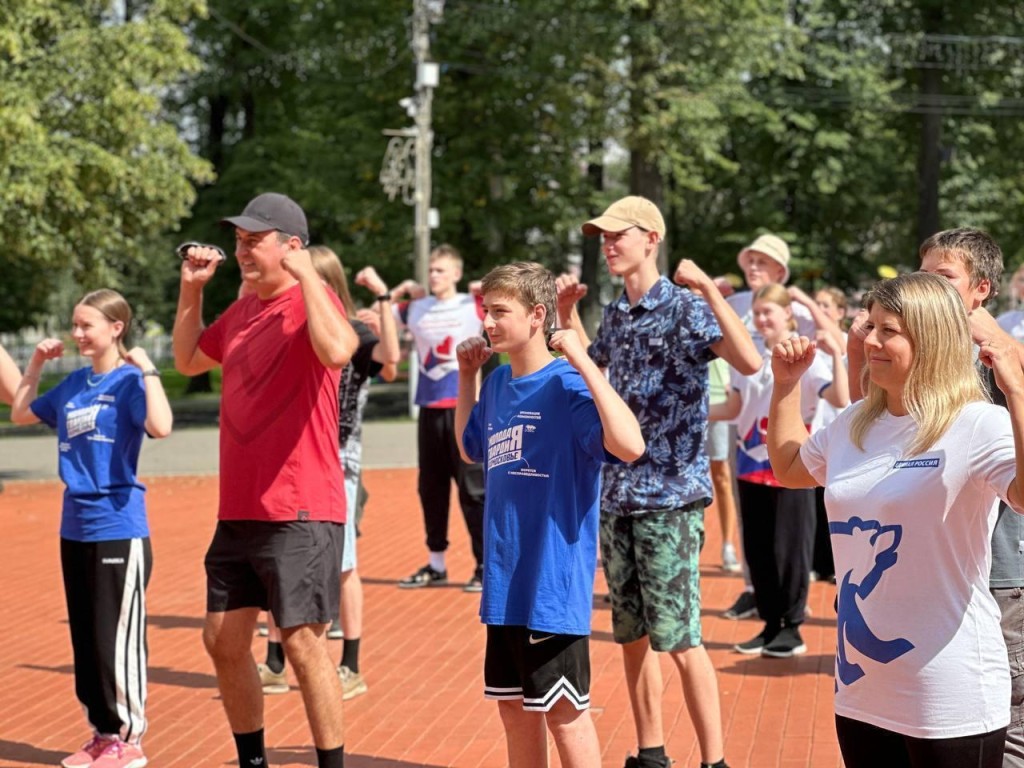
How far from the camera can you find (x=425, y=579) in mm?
10516

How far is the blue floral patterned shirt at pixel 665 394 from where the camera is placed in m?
5.66

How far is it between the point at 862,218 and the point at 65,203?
23.6 metres

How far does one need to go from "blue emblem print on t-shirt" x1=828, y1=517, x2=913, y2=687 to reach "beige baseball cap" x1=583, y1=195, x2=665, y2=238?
2359mm

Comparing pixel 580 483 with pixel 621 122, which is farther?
pixel 621 122

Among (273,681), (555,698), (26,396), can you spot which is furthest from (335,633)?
(555,698)

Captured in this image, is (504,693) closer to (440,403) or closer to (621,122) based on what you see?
(440,403)

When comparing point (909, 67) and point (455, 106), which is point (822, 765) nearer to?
point (455, 106)

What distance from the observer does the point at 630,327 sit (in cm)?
582

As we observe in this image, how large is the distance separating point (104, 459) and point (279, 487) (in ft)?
4.05

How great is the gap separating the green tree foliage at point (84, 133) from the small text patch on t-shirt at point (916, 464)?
1422 centimetres

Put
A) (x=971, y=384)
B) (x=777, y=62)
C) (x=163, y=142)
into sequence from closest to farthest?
(x=971, y=384) < (x=163, y=142) < (x=777, y=62)

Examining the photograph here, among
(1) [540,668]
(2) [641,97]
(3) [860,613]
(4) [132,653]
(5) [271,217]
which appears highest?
(2) [641,97]

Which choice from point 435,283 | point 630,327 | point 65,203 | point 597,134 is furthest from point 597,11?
point 630,327

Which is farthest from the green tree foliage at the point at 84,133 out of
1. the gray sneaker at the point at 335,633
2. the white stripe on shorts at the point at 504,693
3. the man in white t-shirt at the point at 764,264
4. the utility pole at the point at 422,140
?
the white stripe on shorts at the point at 504,693
